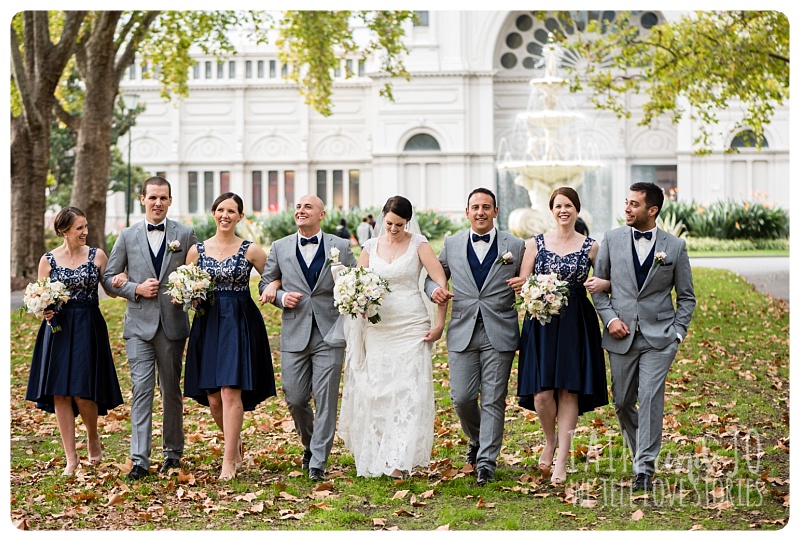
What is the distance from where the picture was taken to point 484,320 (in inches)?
299

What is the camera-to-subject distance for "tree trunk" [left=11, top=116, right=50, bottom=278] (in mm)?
20953

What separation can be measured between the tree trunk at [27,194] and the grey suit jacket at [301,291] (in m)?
14.7

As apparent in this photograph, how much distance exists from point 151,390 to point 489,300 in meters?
2.72

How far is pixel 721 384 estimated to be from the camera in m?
11.8

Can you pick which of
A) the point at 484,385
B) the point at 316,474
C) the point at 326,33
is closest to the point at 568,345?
the point at 484,385

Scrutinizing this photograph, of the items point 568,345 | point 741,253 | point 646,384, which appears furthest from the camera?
point 741,253

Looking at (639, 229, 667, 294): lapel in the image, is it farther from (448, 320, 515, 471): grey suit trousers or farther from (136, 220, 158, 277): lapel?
(136, 220, 158, 277): lapel

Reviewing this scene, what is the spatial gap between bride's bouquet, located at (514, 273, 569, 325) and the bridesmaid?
79.8 inches

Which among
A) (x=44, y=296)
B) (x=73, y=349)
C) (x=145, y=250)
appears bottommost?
(x=73, y=349)

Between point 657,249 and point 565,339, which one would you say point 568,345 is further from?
point 657,249

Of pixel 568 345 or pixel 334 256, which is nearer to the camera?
pixel 568 345

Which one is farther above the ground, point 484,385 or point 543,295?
point 543,295

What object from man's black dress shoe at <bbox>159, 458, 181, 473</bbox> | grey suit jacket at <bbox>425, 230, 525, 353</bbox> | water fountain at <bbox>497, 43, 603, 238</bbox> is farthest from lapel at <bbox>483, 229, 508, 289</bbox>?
water fountain at <bbox>497, 43, 603, 238</bbox>

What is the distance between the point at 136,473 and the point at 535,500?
9.92ft
